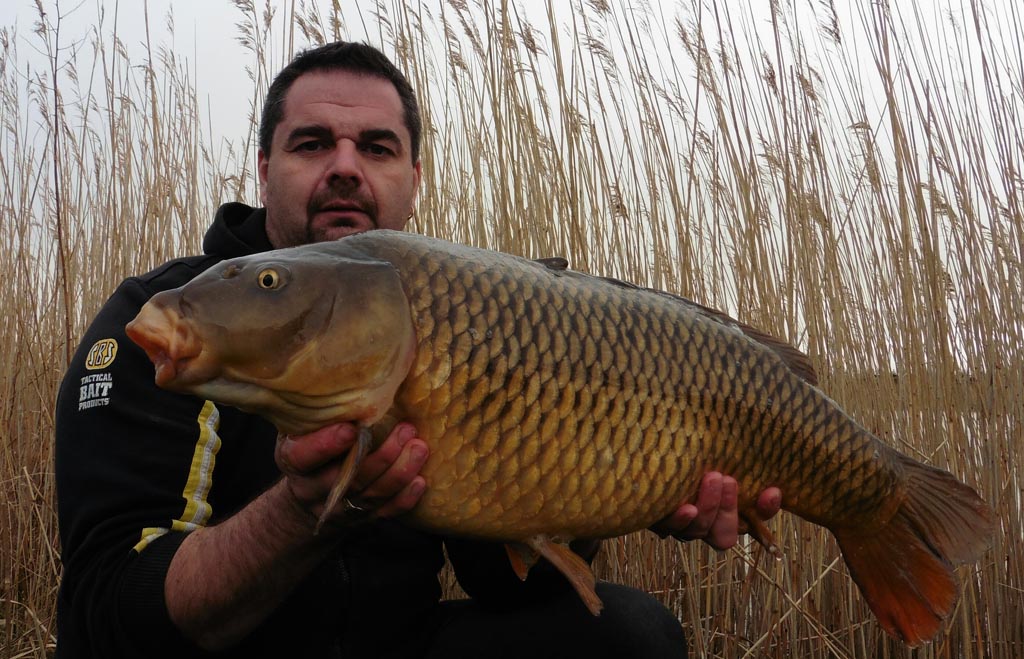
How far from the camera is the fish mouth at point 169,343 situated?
34.7 inches

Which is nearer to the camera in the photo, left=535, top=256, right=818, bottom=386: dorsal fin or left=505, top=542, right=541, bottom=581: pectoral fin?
left=505, top=542, right=541, bottom=581: pectoral fin

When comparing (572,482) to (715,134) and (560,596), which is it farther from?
(715,134)

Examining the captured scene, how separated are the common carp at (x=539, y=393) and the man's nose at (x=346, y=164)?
805mm

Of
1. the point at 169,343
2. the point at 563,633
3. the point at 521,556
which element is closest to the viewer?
the point at 169,343

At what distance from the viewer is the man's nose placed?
187cm

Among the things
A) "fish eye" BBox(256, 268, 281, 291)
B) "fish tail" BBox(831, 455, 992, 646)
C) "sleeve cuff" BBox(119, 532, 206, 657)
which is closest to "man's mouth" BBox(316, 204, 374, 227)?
"sleeve cuff" BBox(119, 532, 206, 657)

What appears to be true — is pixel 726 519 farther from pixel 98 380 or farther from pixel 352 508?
pixel 98 380

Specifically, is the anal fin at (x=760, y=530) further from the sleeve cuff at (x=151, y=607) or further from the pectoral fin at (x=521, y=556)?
the sleeve cuff at (x=151, y=607)

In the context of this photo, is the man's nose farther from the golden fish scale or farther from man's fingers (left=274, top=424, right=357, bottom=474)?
man's fingers (left=274, top=424, right=357, bottom=474)

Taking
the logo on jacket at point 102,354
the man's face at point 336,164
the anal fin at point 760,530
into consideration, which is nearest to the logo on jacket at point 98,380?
the logo on jacket at point 102,354

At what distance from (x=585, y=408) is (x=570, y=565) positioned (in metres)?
0.20

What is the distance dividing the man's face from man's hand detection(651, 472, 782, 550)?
3.13 ft

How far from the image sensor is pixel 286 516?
3.69ft

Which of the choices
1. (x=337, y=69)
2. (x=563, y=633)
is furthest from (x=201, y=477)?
(x=337, y=69)
